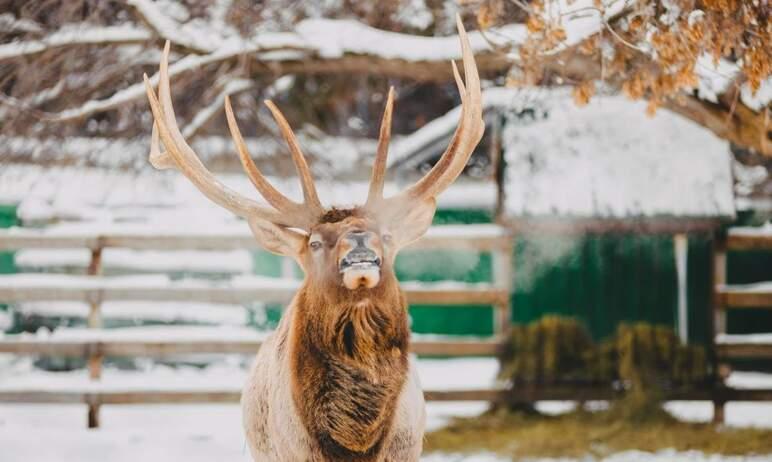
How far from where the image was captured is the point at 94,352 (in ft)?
26.6

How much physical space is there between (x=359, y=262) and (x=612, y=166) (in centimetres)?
591

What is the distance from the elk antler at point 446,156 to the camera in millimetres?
4281

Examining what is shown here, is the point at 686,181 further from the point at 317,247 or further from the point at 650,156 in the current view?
the point at 317,247

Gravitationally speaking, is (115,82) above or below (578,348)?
above

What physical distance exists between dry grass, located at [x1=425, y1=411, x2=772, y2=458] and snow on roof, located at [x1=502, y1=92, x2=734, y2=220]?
193 cm

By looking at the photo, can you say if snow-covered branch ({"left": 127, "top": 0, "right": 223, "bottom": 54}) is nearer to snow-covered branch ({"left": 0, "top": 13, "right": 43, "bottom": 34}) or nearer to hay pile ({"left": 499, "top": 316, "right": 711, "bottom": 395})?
snow-covered branch ({"left": 0, "top": 13, "right": 43, "bottom": 34})

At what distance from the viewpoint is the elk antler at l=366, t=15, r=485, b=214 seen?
4.28 meters

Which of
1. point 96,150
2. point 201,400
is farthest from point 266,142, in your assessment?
point 201,400

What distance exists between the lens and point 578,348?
8.55 m

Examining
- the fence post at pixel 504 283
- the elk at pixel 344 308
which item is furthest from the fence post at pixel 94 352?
the elk at pixel 344 308

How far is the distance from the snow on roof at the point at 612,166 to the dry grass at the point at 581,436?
1.93 meters

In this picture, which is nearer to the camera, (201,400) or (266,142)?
(201,400)

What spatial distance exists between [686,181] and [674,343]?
1.57 meters

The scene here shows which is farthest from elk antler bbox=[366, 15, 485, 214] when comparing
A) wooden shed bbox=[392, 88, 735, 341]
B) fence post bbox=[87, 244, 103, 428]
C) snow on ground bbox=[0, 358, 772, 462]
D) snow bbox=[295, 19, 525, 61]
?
fence post bbox=[87, 244, 103, 428]
